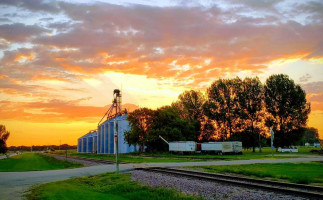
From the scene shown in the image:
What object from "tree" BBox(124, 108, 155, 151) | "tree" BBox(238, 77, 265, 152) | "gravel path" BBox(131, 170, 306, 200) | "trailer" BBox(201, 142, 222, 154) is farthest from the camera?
"tree" BBox(238, 77, 265, 152)

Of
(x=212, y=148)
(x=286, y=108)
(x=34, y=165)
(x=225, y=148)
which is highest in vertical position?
(x=286, y=108)

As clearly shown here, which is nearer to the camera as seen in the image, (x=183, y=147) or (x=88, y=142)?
(x=183, y=147)

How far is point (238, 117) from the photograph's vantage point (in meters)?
82.8

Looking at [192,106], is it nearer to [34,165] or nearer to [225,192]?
[34,165]

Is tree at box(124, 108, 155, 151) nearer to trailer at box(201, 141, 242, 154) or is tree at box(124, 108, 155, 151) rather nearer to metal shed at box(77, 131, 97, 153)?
trailer at box(201, 141, 242, 154)

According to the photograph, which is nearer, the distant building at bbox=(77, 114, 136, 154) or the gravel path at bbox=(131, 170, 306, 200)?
the gravel path at bbox=(131, 170, 306, 200)

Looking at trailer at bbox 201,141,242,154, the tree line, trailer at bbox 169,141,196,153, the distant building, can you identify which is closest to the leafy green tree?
the tree line

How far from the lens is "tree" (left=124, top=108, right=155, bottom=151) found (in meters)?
78.1

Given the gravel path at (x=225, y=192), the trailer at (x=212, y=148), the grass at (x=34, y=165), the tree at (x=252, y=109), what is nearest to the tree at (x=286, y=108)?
the tree at (x=252, y=109)

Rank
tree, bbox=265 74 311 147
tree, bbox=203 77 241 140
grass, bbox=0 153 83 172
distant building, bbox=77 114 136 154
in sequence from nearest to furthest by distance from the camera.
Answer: grass, bbox=0 153 83 172, tree, bbox=265 74 311 147, tree, bbox=203 77 241 140, distant building, bbox=77 114 136 154

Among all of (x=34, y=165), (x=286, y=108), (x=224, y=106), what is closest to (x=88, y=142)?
(x=224, y=106)

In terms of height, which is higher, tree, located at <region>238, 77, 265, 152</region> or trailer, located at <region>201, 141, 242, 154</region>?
tree, located at <region>238, 77, 265, 152</region>

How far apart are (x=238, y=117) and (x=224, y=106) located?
507cm

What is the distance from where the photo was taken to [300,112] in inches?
2904
